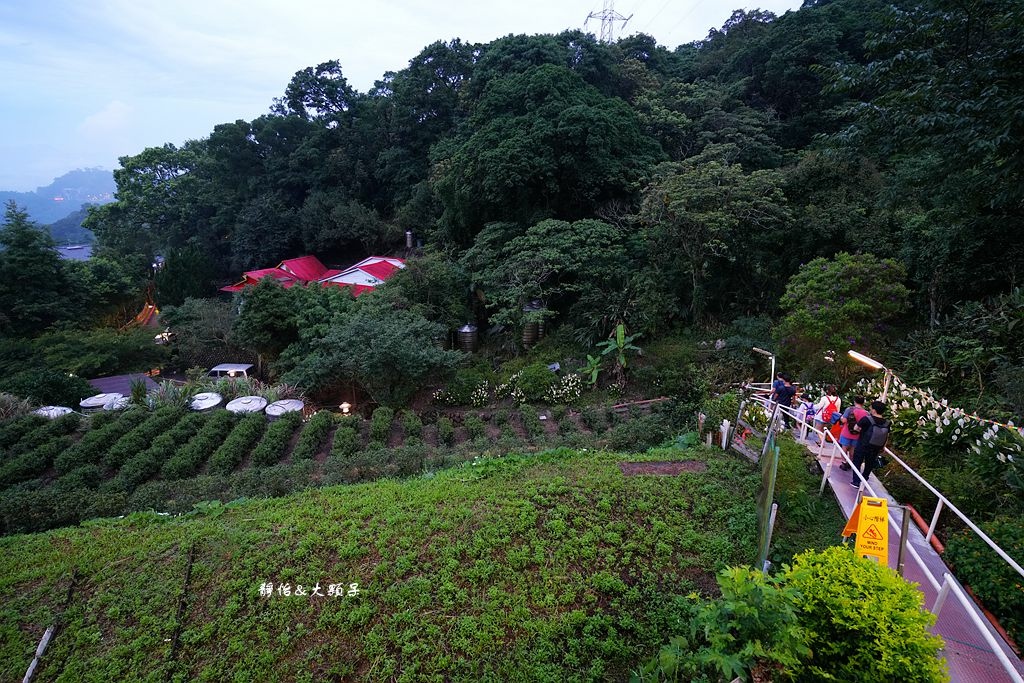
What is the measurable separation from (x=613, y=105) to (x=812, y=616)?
70.7 feet

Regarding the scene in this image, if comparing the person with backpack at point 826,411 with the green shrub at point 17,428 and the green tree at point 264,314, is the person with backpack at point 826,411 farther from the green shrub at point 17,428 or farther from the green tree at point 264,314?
the green tree at point 264,314

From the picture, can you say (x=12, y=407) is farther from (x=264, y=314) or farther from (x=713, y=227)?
(x=713, y=227)

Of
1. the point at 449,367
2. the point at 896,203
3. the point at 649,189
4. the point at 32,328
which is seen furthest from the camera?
the point at 32,328

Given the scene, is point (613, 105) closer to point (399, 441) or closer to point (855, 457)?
point (399, 441)

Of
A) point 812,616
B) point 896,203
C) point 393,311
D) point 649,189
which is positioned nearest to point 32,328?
point 393,311

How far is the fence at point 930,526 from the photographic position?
2.86m

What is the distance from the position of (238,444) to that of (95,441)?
314 cm

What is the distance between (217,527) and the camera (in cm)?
655

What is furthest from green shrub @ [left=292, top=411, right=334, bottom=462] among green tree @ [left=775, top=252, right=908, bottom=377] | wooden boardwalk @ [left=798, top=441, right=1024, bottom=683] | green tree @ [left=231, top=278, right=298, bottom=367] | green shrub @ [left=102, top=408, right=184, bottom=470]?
green tree @ [left=775, top=252, right=908, bottom=377]

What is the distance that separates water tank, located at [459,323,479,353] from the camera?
1928cm

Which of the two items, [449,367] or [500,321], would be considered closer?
[449,367]

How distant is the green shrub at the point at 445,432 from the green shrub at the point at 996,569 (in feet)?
31.3

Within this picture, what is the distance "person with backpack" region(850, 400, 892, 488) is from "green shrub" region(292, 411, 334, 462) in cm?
1046

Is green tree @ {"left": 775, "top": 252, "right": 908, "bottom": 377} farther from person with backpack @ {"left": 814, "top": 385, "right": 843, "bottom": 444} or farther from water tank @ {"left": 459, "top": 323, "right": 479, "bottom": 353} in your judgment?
water tank @ {"left": 459, "top": 323, "right": 479, "bottom": 353}
